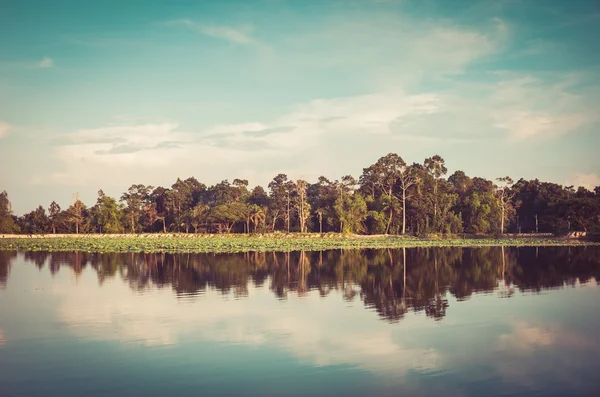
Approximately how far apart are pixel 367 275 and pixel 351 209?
149 ft

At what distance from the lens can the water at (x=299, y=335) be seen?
366 inches

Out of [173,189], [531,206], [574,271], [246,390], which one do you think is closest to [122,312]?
[246,390]

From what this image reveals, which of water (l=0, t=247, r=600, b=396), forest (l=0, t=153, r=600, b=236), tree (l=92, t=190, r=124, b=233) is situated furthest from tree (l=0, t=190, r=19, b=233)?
water (l=0, t=247, r=600, b=396)

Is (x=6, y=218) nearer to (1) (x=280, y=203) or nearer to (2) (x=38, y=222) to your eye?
(2) (x=38, y=222)

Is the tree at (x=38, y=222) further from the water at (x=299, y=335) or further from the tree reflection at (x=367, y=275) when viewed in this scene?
the water at (x=299, y=335)

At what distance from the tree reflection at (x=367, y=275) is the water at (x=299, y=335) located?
0.17m

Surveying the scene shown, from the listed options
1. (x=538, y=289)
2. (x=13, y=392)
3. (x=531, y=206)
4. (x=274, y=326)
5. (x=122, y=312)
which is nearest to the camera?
(x=13, y=392)

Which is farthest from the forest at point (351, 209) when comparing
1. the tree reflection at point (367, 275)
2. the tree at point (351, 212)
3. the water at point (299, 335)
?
the water at point (299, 335)

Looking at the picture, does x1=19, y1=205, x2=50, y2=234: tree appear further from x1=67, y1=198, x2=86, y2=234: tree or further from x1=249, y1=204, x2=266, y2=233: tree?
x1=249, y1=204, x2=266, y2=233: tree

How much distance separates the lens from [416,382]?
930 cm

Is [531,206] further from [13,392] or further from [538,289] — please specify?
[13,392]

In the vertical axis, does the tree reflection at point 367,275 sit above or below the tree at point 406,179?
below

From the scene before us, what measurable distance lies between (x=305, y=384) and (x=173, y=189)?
257ft

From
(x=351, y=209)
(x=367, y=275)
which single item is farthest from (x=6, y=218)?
(x=367, y=275)
